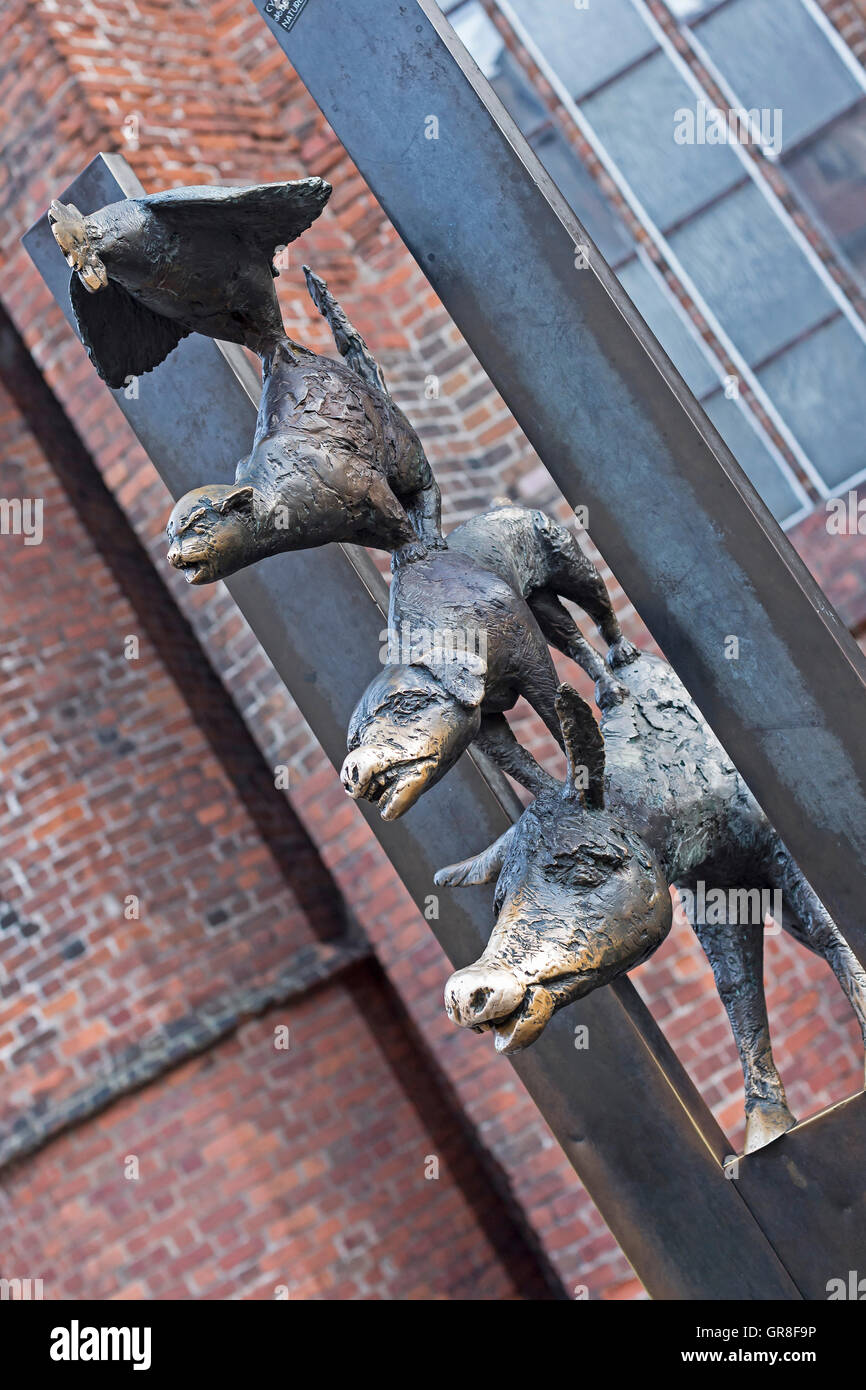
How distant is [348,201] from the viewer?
505 centimetres

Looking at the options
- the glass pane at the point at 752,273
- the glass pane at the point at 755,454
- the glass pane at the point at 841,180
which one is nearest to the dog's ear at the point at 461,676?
the glass pane at the point at 755,454

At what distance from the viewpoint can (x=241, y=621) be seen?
4383 millimetres

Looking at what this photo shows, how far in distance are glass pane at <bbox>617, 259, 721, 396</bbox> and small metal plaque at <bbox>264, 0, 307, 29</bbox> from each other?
3.36m

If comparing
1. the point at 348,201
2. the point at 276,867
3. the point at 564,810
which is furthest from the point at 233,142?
the point at 564,810

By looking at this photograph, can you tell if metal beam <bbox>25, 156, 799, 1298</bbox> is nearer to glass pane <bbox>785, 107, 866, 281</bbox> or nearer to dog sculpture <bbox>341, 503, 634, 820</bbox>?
dog sculpture <bbox>341, 503, 634, 820</bbox>

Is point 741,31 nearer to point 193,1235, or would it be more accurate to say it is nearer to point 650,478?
point 650,478

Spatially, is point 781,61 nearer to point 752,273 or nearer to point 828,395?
point 752,273

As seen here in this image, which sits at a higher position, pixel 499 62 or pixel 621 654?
pixel 499 62

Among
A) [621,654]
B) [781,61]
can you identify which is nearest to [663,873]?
[621,654]

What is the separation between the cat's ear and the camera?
1.32 metres

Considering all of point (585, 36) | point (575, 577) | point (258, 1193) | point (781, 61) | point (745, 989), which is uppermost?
point (585, 36)

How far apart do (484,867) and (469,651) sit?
0.28m

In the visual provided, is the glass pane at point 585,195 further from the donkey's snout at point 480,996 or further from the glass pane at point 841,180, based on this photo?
the donkey's snout at point 480,996

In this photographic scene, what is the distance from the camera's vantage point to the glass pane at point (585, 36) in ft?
16.2
